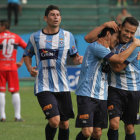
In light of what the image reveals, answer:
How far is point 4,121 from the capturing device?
10906mm

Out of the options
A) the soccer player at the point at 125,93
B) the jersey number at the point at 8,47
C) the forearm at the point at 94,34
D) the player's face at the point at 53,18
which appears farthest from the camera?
the jersey number at the point at 8,47

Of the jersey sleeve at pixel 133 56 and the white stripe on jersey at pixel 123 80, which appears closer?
the jersey sleeve at pixel 133 56

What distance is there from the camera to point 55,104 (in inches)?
290

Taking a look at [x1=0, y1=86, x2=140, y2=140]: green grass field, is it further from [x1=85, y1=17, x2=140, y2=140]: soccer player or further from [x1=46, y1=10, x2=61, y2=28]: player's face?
[x1=46, y1=10, x2=61, y2=28]: player's face

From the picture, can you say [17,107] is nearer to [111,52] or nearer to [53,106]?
[53,106]

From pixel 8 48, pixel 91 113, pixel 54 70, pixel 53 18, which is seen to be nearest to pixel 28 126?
pixel 8 48

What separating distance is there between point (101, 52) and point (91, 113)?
838mm

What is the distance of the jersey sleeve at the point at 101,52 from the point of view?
6762mm

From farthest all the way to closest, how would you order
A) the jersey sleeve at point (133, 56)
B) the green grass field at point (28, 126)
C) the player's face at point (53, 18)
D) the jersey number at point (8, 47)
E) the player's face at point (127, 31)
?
1. the jersey number at point (8, 47)
2. the green grass field at point (28, 126)
3. the player's face at point (53, 18)
4. the jersey sleeve at point (133, 56)
5. the player's face at point (127, 31)

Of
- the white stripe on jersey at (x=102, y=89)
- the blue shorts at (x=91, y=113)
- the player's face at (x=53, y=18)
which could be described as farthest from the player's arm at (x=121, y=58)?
the player's face at (x=53, y=18)

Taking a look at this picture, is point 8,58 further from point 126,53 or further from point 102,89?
point 126,53

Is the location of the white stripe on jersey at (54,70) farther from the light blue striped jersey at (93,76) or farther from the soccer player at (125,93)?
the soccer player at (125,93)

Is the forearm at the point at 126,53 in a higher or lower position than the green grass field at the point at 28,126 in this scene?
higher

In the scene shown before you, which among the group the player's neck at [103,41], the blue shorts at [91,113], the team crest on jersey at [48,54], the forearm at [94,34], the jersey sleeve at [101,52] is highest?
the forearm at [94,34]
